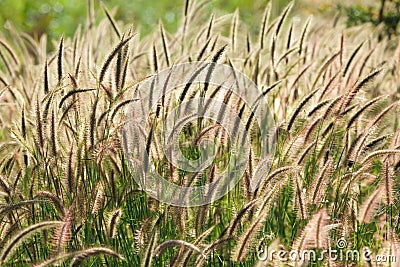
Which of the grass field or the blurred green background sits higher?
the blurred green background

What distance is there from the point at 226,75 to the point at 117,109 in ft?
2.85

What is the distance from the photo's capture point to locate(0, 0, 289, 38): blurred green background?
8.62 m

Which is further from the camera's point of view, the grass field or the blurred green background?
the blurred green background

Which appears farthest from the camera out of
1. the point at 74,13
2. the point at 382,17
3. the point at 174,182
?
the point at 74,13

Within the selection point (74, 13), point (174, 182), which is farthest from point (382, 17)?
point (74, 13)

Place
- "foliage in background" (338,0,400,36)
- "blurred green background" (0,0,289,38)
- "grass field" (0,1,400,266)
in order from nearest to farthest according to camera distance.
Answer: "grass field" (0,1,400,266) < "foliage in background" (338,0,400,36) < "blurred green background" (0,0,289,38)

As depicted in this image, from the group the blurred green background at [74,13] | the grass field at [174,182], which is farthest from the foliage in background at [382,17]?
the grass field at [174,182]

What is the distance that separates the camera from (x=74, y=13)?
29.5ft

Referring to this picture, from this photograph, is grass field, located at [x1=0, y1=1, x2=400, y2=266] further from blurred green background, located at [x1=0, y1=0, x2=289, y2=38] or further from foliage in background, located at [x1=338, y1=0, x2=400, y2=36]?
blurred green background, located at [x1=0, y1=0, x2=289, y2=38]

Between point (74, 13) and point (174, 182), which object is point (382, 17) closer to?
point (174, 182)

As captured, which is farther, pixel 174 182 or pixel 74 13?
pixel 74 13

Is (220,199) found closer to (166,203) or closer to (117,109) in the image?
(166,203)

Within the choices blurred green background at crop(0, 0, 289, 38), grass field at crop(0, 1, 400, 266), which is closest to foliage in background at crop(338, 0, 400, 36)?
blurred green background at crop(0, 0, 289, 38)

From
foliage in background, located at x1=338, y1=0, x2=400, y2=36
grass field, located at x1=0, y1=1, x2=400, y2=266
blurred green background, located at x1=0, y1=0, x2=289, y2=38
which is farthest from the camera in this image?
blurred green background, located at x1=0, y1=0, x2=289, y2=38
